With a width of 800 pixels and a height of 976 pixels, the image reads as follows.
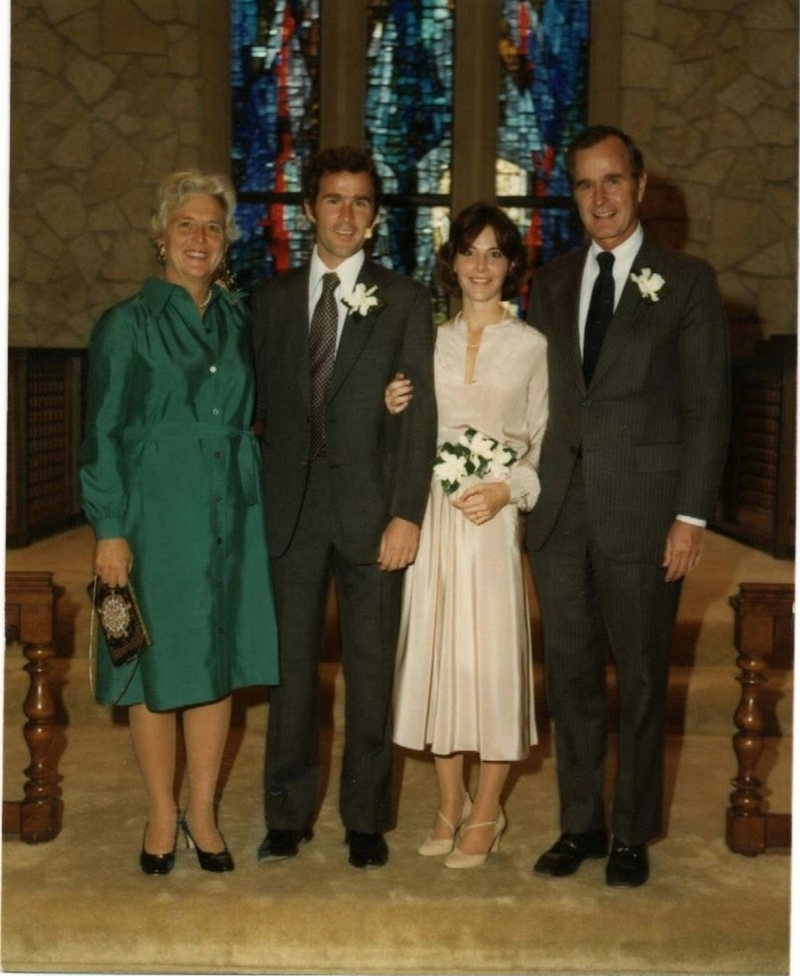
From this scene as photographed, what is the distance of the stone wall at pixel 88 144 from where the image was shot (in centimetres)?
757

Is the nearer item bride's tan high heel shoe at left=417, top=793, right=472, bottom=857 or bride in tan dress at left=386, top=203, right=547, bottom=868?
bride in tan dress at left=386, top=203, right=547, bottom=868

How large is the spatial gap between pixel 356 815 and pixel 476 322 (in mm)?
1343

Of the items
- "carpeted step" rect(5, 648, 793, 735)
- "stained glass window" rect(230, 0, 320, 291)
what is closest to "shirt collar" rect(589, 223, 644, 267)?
"carpeted step" rect(5, 648, 793, 735)

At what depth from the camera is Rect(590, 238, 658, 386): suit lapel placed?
3230 millimetres

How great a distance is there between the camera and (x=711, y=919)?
3.21m

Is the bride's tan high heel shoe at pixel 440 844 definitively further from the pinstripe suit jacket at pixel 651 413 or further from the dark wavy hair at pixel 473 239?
the dark wavy hair at pixel 473 239

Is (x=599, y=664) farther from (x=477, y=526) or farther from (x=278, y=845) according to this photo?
(x=278, y=845)

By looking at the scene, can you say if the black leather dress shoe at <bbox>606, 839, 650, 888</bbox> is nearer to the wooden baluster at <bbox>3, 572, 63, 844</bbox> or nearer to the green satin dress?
the green satin dress

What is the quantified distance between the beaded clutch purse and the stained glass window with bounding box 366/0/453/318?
509 centimetres

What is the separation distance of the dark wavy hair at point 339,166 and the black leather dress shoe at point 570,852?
1734mm

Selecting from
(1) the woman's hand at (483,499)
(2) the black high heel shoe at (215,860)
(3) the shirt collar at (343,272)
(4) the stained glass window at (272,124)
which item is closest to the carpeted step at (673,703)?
(2) the black high heel shoe at (215,860)

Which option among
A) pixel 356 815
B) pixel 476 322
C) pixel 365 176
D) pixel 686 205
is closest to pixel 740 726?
pixel 356 815

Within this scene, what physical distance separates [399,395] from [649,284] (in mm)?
675

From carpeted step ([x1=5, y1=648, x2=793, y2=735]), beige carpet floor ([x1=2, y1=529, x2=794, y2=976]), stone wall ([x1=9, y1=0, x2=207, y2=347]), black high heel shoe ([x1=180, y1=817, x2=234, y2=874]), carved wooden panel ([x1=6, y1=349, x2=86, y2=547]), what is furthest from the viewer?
stone wall ([x1=9, y1=0, x2=207, y2=347])
